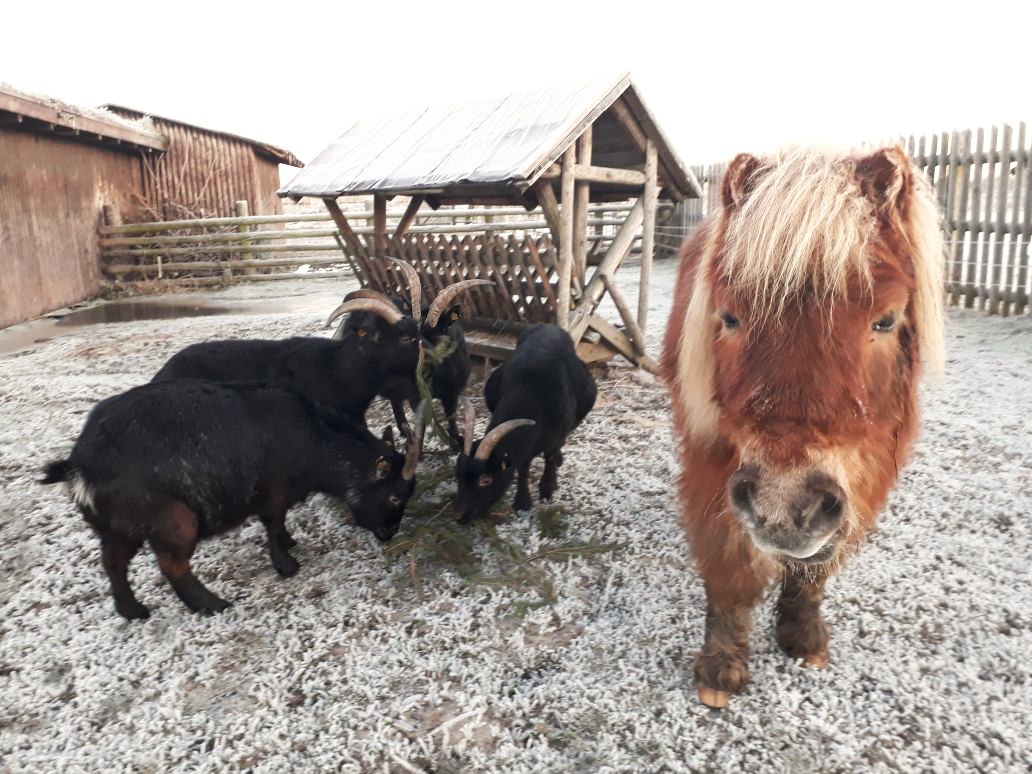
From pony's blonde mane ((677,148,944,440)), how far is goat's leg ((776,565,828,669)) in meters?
1.00

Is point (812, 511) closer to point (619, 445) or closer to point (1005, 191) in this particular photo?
point (619, 445)

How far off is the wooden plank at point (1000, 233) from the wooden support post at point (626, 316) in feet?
16.6

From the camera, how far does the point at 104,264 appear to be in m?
14.1

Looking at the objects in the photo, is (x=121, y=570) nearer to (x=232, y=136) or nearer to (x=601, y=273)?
(x=601, y=273)

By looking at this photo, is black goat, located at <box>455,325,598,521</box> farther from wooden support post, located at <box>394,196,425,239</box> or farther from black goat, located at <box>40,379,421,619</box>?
wooden support post, located at <box>394,196,425,239</box>

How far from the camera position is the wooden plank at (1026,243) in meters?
7.93

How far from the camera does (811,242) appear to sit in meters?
1.65

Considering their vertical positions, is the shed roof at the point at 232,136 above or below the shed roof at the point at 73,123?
above

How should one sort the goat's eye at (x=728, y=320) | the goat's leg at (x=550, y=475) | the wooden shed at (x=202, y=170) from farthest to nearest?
the wooden shed at (x=202, y=170) < the goat's leg at (x=550, y=475) < the goat's eye at (x=728, y=320)

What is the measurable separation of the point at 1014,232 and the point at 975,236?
54 centimetres

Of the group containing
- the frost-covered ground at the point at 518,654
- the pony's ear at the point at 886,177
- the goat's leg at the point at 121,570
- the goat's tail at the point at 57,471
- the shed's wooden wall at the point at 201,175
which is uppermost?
the shed's wooden wall at the point at 201,175

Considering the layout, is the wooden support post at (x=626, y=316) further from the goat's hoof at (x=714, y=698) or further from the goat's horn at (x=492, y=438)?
the goat's hoof at (x=714, y=698)

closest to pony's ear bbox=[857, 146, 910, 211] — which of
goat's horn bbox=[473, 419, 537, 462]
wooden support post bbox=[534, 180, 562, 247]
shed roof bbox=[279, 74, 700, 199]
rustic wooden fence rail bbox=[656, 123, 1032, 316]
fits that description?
goat's horn bbox=[473, 419, 537, 462]

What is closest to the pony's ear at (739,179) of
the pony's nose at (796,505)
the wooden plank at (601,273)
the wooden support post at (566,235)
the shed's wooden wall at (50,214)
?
the pony's nose at (796,505)
